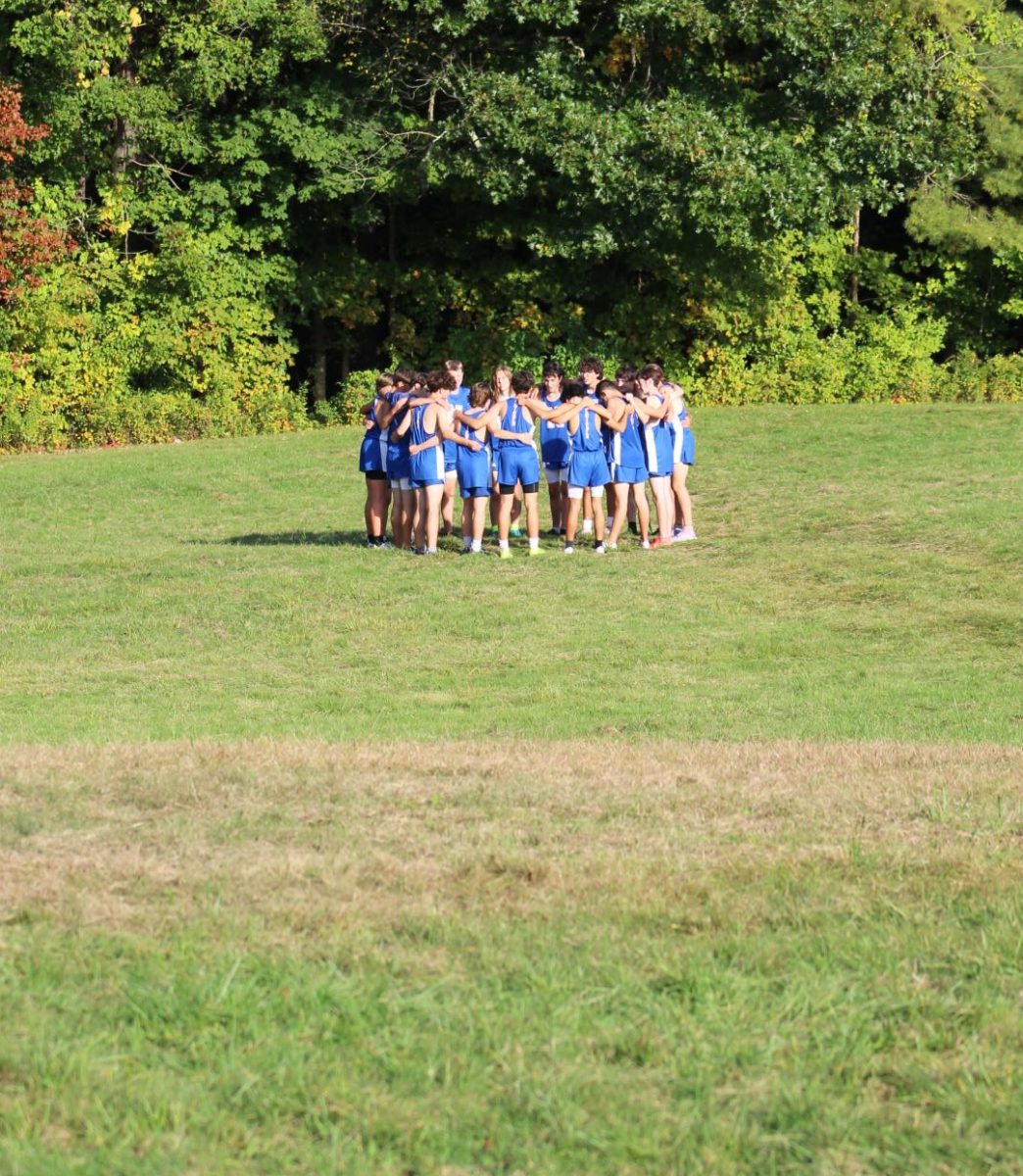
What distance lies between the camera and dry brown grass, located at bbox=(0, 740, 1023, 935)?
6000 mm

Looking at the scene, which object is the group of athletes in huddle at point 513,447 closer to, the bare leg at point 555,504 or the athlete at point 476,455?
the athlete at point 476,455

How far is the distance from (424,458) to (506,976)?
498 inches

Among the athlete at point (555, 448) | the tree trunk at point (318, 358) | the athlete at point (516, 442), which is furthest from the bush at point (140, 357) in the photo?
the athlete at point (516, 442)

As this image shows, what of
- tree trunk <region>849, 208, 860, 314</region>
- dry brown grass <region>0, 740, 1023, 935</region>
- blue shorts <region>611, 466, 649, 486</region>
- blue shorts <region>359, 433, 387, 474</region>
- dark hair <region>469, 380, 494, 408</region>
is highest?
tree trunk <region>849, 208, 860, 314</region>

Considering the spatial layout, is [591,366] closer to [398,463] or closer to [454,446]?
[454,446]

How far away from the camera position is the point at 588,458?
1805 centimetres

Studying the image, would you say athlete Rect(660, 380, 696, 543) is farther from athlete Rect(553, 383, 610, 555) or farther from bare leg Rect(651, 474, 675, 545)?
athlete Rect(553, 383, 610, 555)

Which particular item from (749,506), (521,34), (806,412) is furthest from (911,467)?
(521,34)

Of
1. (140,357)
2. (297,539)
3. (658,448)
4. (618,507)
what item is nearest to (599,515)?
(618,507)

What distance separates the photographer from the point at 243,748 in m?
8.74

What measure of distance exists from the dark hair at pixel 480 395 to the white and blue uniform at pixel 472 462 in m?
0.08

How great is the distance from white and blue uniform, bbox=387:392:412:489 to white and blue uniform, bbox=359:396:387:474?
200 mm

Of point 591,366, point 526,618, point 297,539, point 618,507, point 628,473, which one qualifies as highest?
point 591,366

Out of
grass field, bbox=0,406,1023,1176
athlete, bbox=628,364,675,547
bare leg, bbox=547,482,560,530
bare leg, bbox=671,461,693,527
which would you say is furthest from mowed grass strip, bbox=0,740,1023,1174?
bare leg, bbox=547,482,560,530
